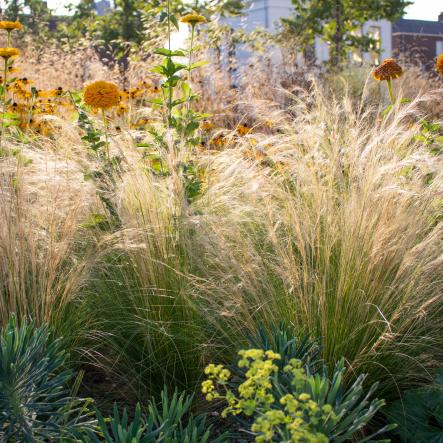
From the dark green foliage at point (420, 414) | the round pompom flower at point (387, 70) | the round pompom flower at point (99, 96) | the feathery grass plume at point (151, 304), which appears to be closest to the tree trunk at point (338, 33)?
the round pompom flower at point (387, 70)

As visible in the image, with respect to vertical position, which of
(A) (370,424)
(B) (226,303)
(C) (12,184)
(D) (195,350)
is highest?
(C) (12,184)

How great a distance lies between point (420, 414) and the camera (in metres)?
1.96

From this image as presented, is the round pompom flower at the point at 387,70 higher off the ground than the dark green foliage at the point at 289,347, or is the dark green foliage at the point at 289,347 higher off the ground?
the round pompom flower at the point at 387,70

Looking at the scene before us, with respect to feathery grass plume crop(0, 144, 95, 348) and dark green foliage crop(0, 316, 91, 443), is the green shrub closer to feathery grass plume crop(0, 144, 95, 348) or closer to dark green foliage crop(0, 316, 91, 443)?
dark green foliage crop(0, 316, 91, 443)

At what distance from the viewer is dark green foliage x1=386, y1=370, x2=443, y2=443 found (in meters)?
1.93

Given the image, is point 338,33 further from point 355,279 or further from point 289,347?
point 289,347

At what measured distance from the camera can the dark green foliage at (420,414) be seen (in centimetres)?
193

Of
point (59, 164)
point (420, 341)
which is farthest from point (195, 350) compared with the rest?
point (59, 164)

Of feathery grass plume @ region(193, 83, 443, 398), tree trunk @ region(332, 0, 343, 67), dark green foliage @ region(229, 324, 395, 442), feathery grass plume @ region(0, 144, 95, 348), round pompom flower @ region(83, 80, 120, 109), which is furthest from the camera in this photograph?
tree trunk @ region(332, 0, 343, 67)

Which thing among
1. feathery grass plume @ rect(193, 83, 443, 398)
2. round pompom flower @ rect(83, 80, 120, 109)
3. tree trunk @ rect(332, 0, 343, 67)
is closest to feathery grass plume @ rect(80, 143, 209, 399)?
feathery grass plume @ rect(193, 83, 443, 398)

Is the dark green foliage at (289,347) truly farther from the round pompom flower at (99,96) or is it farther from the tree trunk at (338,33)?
the tree trunk at (338,33)

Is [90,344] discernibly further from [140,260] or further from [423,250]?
[423,250]

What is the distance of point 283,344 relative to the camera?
1.78 metres

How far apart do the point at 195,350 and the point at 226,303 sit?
261 mm
